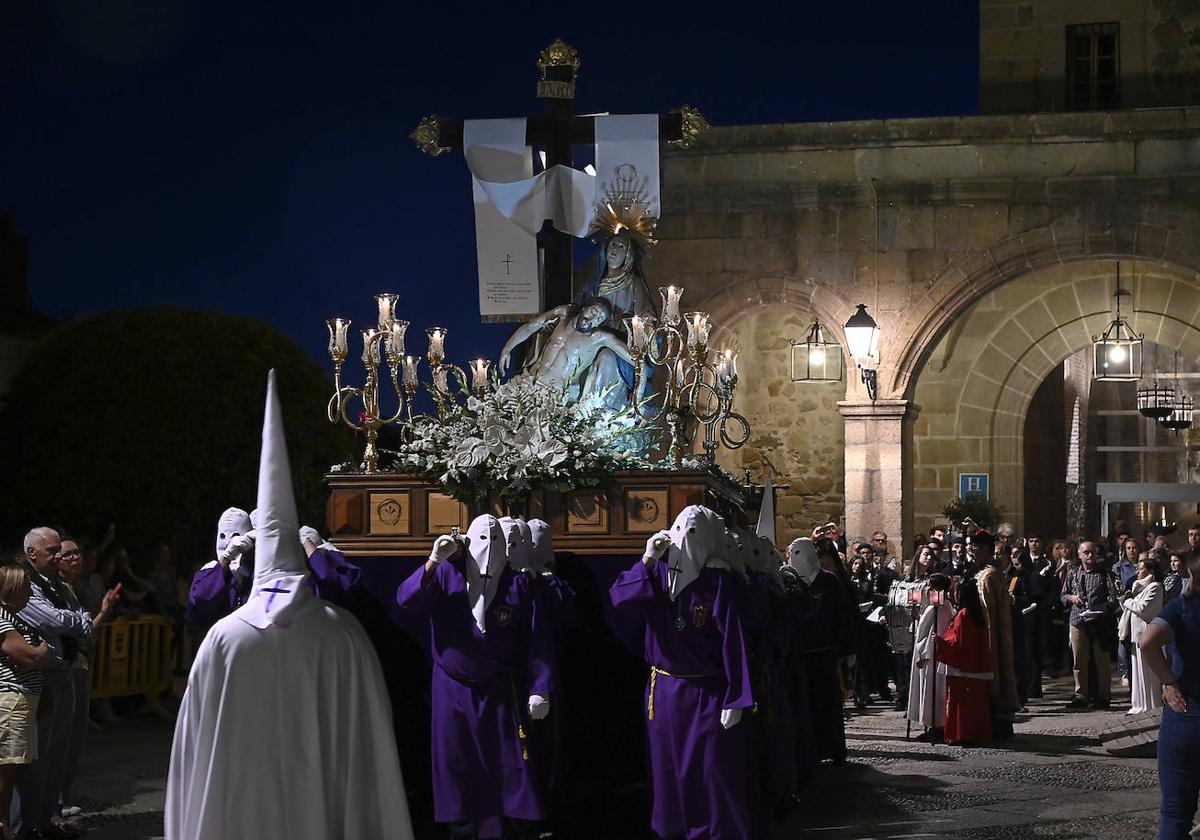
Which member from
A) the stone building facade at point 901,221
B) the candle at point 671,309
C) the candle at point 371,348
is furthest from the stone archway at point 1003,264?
the candle at point 371,348

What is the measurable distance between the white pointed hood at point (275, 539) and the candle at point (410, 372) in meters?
4.57

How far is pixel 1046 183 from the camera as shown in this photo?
1900 centimetres

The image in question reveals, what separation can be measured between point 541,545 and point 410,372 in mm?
1925

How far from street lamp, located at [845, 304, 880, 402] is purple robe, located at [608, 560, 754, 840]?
10381 millimetres

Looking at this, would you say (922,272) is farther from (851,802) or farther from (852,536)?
(851,802)

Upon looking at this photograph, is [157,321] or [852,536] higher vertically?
[157,321]

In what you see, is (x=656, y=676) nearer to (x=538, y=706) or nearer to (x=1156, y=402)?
(x=538, y=706)

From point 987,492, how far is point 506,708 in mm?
14789

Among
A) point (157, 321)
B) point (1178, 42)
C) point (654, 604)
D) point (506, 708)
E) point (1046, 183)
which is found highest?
point (1178, 42)

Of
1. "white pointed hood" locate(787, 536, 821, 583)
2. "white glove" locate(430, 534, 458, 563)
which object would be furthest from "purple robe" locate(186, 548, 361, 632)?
"white pointed hood" locate(787, 536, 821, 583)

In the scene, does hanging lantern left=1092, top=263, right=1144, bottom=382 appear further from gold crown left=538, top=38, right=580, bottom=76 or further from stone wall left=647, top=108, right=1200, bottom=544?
gold crown left=538, top=38, right=580, bottom=76

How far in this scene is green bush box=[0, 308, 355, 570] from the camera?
18.0 meters

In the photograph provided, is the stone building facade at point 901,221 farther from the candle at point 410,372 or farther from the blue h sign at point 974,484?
the candle at point 410,372

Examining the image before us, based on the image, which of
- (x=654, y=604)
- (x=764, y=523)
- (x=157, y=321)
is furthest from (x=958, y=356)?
A: (x=654, y=604)
